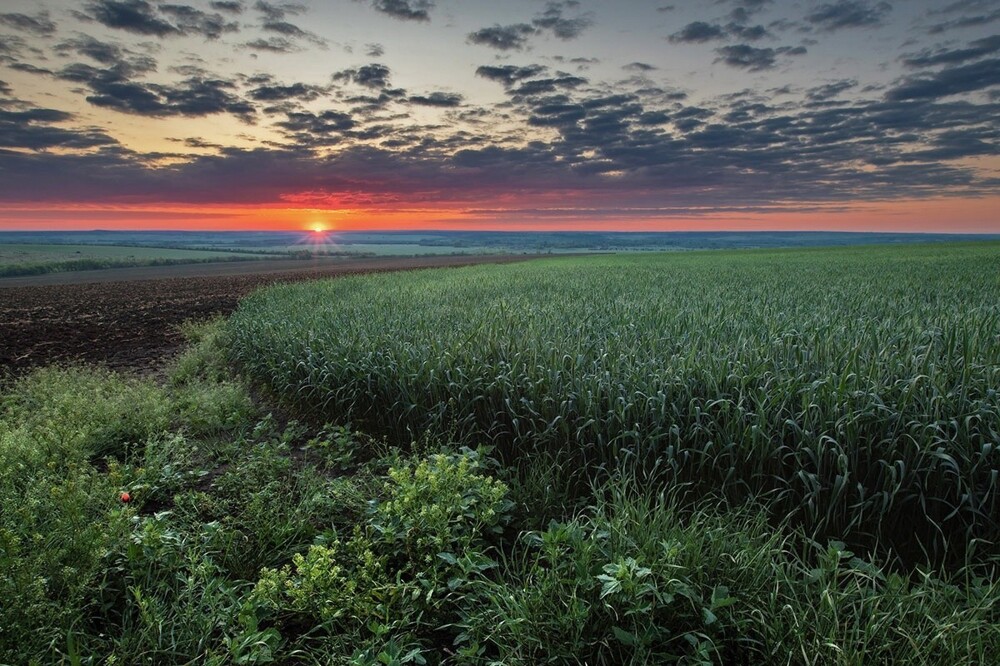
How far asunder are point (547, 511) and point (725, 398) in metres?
1.78

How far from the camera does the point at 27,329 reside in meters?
15.3

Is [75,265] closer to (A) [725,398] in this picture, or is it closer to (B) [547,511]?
(B) [547,511]

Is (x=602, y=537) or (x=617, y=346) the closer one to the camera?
(x=602, y=537)

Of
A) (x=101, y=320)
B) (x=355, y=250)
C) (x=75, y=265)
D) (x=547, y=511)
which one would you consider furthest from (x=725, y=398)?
(x=355, y=250)

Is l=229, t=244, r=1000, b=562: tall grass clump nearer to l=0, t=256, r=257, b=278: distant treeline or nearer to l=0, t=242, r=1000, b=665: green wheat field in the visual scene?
l=0, t=242, r=1000, b=665: green wheat field

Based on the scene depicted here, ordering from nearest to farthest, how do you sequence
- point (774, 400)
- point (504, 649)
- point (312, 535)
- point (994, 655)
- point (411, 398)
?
point (994, 655), point (504, 649), point (312, 535), point (774, 400), point (411, 398)

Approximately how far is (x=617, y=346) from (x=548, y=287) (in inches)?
373

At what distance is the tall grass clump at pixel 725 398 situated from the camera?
352 cm

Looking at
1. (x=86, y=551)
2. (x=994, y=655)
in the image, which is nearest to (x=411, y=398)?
(x=86, y=551)

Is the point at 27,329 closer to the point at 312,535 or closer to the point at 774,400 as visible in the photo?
the point at 312,535

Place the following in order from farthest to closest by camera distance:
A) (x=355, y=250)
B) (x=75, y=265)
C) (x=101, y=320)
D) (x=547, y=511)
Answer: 1. (x=355, y=250)
2. (x=75, y=265)
3. (x=101, y=320)
4. (x=547, y=511)

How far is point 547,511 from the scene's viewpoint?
394 centimetres

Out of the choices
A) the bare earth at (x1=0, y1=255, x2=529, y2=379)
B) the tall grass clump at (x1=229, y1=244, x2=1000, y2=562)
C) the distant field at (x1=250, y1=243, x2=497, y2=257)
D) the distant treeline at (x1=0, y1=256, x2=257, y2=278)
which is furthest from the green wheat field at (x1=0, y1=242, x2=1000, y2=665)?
the distant field at (x1=250, y1=243, x2=497, y2=257)

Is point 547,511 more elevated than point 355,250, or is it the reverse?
point 355,250
